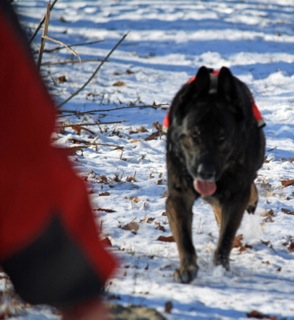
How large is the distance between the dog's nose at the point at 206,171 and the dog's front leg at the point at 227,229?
0.43 m

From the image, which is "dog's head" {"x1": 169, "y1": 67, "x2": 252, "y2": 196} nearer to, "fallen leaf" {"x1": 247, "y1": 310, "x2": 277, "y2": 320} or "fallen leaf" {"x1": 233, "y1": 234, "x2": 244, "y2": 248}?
"fallen leaf" {"x1": 233, "y1": 234, "x2": 244, "y2": 248}

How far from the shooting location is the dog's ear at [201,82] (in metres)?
4.79

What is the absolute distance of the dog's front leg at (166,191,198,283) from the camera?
4.56 meters

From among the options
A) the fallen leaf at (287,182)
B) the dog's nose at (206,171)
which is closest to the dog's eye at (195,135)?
the dog's nose at (206,171)

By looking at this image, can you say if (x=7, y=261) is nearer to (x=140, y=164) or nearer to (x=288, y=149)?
(x=140, y=164)

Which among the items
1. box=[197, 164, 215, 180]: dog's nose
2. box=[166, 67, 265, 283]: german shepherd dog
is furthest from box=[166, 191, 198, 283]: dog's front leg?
box=[197, 164, 215, 180]: dog's nose

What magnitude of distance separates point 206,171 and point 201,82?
0.62 m

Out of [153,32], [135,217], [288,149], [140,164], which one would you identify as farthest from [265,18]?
[135,217]

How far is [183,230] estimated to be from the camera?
4.86 metres

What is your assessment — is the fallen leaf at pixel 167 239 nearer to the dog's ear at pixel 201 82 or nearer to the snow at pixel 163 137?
the snow at pixel 163 137

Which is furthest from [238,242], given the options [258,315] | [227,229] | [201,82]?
[258,315]

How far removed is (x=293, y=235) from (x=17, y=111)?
5.26 metres

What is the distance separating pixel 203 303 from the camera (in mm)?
4043

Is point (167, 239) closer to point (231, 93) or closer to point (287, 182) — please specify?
point (231, 93)
